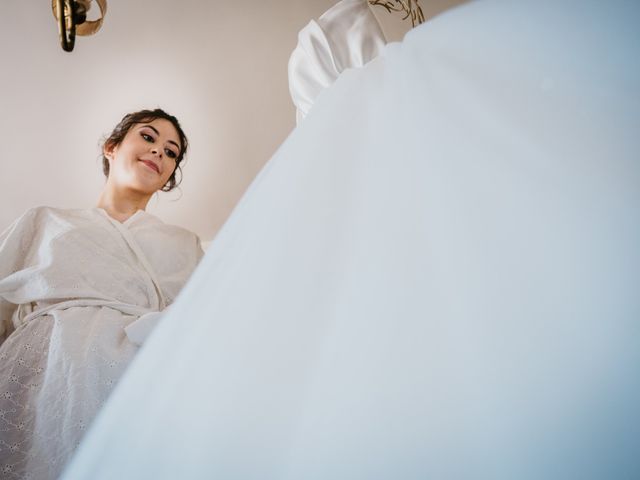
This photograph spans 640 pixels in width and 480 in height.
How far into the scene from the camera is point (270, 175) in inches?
16.1

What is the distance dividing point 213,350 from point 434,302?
163 mm

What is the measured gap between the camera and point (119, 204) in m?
1.26

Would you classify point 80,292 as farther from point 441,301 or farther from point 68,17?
point 441,301

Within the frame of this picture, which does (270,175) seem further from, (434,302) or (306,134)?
(434,302)

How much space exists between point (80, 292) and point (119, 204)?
55 cm

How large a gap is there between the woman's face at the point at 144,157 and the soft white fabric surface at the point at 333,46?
33.4 inches

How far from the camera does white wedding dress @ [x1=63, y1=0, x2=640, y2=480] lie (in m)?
0.23

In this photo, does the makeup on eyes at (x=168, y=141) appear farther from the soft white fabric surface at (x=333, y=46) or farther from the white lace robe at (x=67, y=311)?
the soft white fabric surface at (x=333, y=46)

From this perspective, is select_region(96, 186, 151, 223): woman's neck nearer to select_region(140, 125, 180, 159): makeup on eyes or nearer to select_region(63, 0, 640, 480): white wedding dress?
select_region(140, 125, 180, 159): makeup on eyes

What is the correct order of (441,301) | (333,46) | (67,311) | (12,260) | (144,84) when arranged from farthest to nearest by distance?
(144,84)
(12,260)
(67,311)
(333,46)
(441,301)

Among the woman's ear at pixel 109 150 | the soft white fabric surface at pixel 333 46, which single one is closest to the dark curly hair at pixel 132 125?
the woman's ear at pixel 109 150

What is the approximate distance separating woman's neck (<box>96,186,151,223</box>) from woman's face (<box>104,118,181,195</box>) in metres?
0.03

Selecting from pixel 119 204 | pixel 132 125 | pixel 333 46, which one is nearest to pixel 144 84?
pixel 132 125

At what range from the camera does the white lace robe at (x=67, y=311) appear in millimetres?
546
